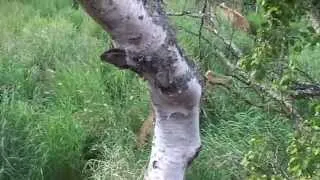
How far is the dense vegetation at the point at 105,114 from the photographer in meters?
3.18

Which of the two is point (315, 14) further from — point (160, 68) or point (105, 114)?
point (105, 114)

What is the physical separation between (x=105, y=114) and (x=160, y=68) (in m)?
2.44

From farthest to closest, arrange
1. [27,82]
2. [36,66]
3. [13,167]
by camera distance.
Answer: [36,66], [27,82], [13,167]

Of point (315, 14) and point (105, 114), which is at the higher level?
point (315, 14)

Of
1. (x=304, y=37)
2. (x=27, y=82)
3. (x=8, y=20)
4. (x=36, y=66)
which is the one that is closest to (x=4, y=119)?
(x=27, y=82)

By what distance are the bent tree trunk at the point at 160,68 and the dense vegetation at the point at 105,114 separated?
0.45m

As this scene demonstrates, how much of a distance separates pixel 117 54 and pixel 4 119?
2.10m

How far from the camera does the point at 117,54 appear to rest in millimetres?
1400

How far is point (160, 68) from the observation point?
1.43 meters

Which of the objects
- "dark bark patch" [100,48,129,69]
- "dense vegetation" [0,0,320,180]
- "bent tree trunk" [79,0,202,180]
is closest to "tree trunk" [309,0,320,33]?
"dense vegetation" [0,0,320,180]

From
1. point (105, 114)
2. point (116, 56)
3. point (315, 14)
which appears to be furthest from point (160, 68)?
point (105, 114)

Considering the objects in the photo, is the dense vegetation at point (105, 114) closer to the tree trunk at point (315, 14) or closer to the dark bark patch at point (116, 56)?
the tree trunk at point (315, 14)

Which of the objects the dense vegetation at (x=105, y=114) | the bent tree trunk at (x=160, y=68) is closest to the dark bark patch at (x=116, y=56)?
the bent tree trunk at (x=160, y=68)

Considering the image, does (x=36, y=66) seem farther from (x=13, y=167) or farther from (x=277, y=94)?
(x=277, y=94)
